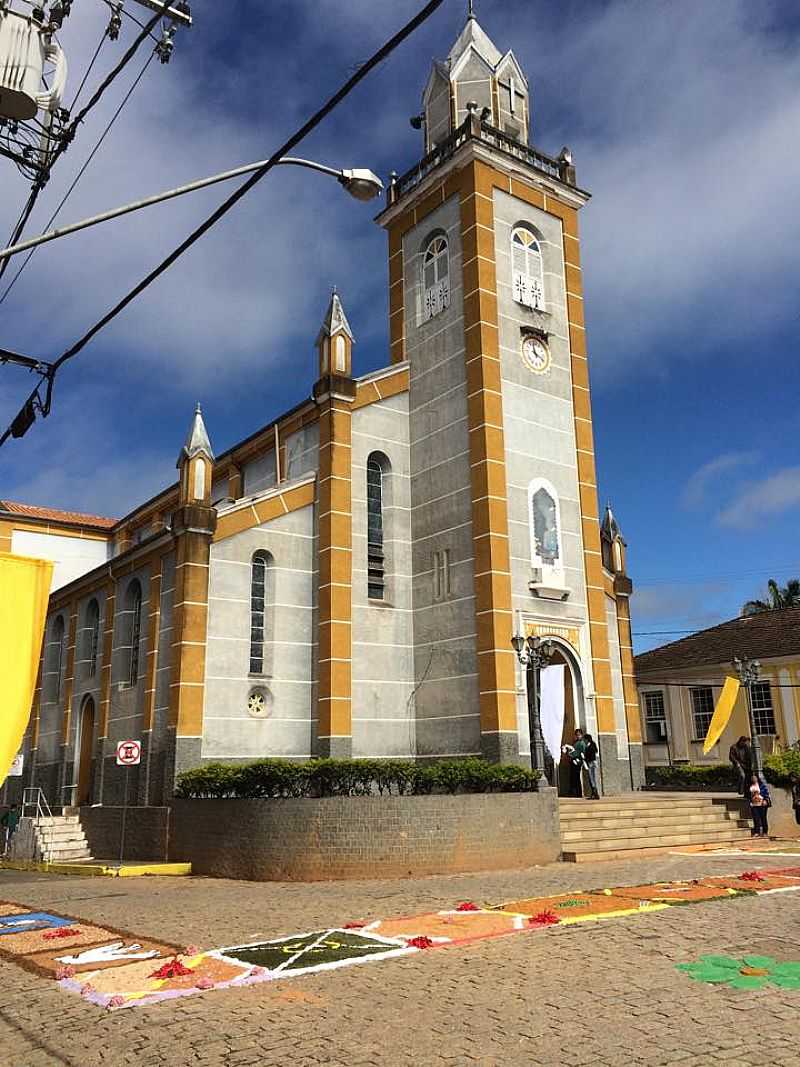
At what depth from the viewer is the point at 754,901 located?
42.3 ft

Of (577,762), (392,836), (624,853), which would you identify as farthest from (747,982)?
(577,762)

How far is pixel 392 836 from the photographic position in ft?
58.5

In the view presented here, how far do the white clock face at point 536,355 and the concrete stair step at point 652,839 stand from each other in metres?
14.4

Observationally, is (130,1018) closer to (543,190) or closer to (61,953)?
(61,953)

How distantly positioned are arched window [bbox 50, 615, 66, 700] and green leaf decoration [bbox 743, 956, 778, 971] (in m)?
28.8

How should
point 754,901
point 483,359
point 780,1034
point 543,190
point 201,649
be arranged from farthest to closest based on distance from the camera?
point 543,190, point 483,359, point 201,649, point 754,901, point 780,1034

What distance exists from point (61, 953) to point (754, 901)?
9298 mm

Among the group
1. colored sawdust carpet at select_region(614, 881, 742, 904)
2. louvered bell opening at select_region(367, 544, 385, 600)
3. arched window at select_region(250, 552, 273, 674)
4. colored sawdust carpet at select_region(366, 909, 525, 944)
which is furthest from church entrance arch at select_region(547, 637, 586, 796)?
colored sawdust carpet at select_region(366, 909, 525, 944)

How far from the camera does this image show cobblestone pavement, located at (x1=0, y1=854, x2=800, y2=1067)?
6617 mm

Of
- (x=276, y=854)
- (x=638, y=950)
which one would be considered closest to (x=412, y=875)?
(x=276, y=854)

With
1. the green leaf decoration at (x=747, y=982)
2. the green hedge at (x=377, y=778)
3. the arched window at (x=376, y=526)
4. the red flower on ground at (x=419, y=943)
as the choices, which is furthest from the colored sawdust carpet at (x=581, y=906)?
the arched window at (x=376, y=526)

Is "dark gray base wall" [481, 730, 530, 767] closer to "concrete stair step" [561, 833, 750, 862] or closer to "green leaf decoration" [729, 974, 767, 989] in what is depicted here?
"concrete stair step" [561, 833, 750, 862]

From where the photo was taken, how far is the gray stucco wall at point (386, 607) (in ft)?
84.6

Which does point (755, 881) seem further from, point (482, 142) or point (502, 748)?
point (482, 142)
